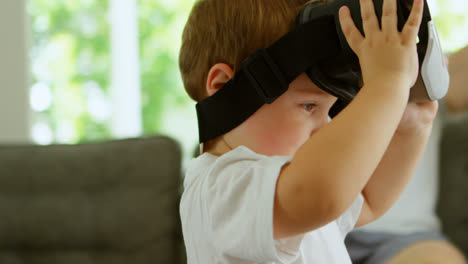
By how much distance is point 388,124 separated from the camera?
55 cm

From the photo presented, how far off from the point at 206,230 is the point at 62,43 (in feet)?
8.21

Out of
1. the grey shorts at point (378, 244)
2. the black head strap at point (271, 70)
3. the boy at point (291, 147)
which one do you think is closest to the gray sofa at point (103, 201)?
the grey shorts at point (378, 244)

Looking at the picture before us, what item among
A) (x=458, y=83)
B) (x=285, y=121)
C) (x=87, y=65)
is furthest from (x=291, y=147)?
(x=87, y=65)

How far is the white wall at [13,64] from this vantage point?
9.17ft

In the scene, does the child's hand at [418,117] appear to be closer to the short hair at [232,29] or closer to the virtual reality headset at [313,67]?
the virtual reality headset at [313,67]

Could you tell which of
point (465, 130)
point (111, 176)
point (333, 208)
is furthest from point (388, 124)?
point (111, 176)

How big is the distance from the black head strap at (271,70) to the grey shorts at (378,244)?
3.33 feet

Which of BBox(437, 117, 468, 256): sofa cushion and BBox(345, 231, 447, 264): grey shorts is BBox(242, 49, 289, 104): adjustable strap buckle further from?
BBox(437, 117, 468, 256): sofa cushion

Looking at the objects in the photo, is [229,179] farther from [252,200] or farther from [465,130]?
[465,130]

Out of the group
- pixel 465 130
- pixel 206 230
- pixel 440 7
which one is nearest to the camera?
pixel 206 230

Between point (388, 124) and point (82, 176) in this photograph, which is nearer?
point (388, 124)

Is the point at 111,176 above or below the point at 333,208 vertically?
below

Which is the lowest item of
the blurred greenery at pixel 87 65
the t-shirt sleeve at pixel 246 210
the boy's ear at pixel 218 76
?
the blurred greenery at pixel 87 65

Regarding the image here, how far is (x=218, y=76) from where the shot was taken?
728mm
